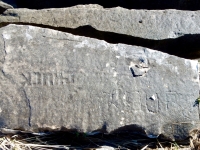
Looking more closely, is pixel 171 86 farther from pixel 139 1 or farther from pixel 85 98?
pixel 139 1

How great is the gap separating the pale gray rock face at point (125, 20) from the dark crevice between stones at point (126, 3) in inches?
10.8

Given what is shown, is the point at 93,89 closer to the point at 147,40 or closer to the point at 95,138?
Result: the point at 95,138

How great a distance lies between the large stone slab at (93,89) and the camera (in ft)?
6.02

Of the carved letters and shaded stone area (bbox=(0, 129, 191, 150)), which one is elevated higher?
the carved letters

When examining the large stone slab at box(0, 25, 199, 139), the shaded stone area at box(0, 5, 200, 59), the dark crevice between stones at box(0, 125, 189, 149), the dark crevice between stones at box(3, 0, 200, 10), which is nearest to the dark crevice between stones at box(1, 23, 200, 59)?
the shaded stone area at box(0, 5, 200, 59)

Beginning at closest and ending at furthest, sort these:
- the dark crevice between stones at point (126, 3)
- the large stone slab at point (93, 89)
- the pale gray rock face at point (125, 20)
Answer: the large stone slab at point (93, 89)
the pale gray rock face at point (125, 20)
the dark crevice between stones at point (126, 3)

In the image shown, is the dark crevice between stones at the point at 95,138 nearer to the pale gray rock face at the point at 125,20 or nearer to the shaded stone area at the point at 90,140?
the shaded stone area at the point at 90,140

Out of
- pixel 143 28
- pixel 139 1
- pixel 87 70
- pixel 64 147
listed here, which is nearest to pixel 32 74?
pixel 87 70

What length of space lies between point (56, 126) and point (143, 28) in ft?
2.47

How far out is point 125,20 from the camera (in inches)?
83.1

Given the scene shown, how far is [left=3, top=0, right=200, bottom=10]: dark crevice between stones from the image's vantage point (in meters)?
2.38

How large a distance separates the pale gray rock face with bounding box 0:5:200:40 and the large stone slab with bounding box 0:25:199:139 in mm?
215

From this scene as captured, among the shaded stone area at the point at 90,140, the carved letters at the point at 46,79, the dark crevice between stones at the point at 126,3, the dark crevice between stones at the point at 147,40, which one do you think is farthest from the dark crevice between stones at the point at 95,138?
the dark crevice between stones at the point at 126,3

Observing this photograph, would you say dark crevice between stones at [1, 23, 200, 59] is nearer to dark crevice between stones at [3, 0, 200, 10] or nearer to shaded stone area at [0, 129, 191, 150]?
dark crevice between stones at [3, 0, 200, 10]
